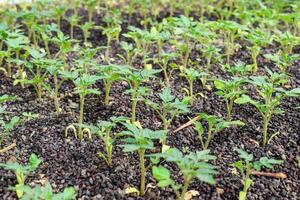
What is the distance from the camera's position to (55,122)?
8.89 feet

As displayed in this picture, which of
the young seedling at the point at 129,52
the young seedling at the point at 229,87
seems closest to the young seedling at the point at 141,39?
the young seedling at the point at 129,52

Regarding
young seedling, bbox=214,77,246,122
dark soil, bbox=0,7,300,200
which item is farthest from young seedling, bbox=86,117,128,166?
young seedling, bbox=214,77,246,122

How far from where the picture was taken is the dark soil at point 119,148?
2.23m

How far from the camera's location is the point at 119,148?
8.14 feet

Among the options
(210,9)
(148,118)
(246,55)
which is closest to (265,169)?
(148,118)

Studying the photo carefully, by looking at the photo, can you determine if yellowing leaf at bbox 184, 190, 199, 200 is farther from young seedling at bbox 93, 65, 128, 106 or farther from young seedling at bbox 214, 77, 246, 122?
young seedling at bbox 93, 65, 128, 106

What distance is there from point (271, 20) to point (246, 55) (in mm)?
304

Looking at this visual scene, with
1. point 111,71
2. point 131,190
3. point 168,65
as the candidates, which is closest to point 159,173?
point 131,190

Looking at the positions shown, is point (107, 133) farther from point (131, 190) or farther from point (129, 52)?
point (129, 52)

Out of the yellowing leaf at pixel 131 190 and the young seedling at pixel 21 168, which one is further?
the yellowing leaf at pixel 131 190

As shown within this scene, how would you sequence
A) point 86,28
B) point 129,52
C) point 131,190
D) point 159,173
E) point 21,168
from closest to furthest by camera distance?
1. point 159,173
2. point 21,168
3. point 131,190
4. point 129,52
5. point 86,28

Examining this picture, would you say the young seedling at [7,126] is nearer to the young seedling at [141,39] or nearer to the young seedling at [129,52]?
the young seedling at [129,52]

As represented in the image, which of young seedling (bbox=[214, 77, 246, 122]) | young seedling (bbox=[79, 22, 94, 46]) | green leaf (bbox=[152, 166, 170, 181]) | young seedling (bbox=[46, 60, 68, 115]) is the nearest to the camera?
green leaf (bbox=[152, 166, 170, 181])

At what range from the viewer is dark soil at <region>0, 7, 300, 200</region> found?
Answer: 2.23 meters
